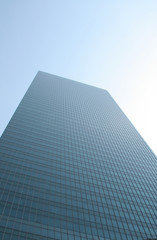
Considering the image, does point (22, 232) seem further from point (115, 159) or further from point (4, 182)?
point (115, 159)

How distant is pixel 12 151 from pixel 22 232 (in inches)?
897

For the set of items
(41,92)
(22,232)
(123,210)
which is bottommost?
(41,92)

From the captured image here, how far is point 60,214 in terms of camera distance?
45.9 metres

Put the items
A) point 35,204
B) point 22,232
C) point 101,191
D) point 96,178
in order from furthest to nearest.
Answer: point 96,178 < point 101,191 < point 35,204 < point 22,232

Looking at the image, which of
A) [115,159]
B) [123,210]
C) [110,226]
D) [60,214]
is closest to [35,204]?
[60,214]

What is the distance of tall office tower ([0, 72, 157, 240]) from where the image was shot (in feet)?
143

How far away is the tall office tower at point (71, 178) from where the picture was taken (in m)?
43.7

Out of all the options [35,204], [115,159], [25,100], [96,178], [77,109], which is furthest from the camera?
[77,109]

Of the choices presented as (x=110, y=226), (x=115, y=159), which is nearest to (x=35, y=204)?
(x=110, y=226)

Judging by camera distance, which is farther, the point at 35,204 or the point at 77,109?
the point at 77,109

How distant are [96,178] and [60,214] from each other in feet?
59.3

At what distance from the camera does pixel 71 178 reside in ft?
190

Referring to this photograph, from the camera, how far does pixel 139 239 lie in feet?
153

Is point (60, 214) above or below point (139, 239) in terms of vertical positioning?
below
